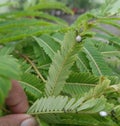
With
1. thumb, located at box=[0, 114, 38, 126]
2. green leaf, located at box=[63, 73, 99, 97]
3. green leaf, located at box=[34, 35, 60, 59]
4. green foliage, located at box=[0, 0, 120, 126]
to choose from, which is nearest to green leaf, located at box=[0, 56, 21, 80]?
green foliage, located at box=[0, 0, 120, 126]

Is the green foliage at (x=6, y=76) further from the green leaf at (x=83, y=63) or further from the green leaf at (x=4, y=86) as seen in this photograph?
the green leaf at (x=83, y=63)

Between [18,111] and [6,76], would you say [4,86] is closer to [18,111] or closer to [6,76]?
[6,76]

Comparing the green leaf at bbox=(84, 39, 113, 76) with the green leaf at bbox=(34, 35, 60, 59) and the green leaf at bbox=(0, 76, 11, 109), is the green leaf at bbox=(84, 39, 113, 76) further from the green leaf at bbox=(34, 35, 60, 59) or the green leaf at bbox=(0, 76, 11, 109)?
the green leaf at bbox=(0, 76, 11, 109)

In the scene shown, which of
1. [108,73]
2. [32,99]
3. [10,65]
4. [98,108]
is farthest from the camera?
[108,73]

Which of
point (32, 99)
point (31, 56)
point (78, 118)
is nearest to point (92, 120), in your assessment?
point (78, 118)

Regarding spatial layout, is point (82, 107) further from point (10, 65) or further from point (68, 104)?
point (10, 65)

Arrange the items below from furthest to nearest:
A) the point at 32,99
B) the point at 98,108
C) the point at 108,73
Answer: the point at 108,73, the point at 32,99, the point at 98,108
